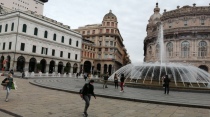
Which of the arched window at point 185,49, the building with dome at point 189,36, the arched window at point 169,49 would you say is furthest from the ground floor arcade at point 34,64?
the arched window at point 185,49

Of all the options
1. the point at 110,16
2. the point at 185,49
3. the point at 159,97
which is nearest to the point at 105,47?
the point at 110,16

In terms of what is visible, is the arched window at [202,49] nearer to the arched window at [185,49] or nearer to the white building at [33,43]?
the arched window at [185,49]

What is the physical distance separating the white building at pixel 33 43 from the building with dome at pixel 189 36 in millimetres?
27525

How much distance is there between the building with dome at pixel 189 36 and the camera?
4325 centimetres

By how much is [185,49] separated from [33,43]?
38.3 m

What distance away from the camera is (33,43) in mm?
39312

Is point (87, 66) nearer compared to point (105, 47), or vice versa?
point (87, 66)

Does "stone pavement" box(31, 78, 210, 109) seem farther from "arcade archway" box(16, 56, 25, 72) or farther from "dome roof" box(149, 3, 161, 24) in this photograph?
"dome roof" box(149, 3, 161, 24)

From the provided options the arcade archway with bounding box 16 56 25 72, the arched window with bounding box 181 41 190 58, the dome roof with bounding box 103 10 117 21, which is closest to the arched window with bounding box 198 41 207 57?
the arched window with bounding box 181 41 190 58

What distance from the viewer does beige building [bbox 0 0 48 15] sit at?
2844 inches

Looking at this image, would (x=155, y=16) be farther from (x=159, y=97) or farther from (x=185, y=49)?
(x=159, y=97)

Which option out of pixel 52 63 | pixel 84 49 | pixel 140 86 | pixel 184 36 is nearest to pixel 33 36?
pixel 52 63

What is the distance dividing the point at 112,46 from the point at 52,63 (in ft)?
85.4

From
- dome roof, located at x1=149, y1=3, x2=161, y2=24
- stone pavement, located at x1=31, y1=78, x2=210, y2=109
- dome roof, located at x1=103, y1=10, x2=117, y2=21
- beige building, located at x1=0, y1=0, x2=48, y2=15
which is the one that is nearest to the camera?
stone pavement, located at x1=31, y1=78, x2=210, y2=109
